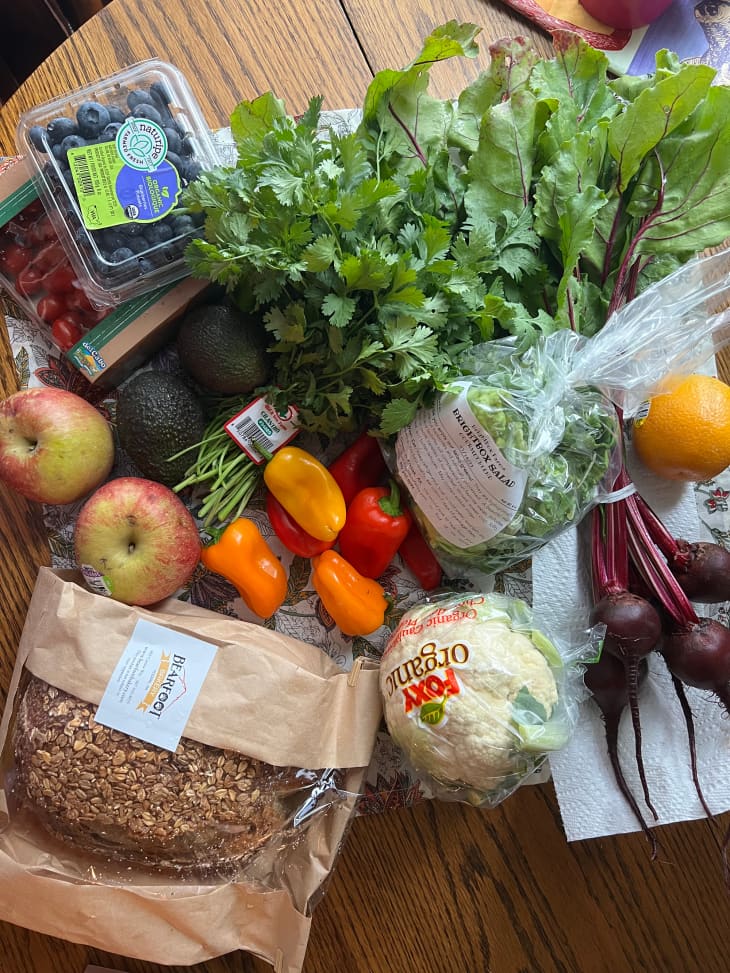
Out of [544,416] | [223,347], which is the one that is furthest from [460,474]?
[223,347]

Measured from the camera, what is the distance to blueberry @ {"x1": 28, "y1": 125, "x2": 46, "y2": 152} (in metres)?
0.87

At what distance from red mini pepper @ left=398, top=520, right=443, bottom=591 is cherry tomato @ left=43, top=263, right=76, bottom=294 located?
21.9 inches

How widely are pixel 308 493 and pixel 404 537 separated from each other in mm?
146

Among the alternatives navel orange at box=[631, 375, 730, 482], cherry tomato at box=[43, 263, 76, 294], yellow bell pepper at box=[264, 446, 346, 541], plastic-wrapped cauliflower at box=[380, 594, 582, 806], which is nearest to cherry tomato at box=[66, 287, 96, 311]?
cherry tomato at box=[43, 263, 76, 294]

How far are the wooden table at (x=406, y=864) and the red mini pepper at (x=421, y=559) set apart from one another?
0.30 meters

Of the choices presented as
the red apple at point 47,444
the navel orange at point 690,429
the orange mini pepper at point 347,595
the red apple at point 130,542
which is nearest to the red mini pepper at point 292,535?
the orange mini pepper at point 347,595

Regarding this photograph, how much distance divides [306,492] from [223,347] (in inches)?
8.4

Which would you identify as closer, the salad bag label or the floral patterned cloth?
the salad bag label

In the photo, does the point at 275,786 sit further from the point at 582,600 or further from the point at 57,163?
the point at 57,163

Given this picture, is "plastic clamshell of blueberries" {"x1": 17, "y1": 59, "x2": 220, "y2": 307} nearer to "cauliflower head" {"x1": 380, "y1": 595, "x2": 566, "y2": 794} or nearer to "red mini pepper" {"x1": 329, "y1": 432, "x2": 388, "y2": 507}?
"red mini pepper" {"x1": 329, "y1": 432, "x2": 388, "y2": 507}

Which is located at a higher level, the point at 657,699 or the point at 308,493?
the point at 308,493

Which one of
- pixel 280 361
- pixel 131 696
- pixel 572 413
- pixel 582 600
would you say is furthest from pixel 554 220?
pixel 131 696

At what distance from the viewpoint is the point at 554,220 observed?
832 mm

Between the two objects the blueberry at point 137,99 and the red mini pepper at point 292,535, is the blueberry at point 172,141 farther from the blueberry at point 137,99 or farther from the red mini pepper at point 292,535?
the red mini pepper at point 292,535
